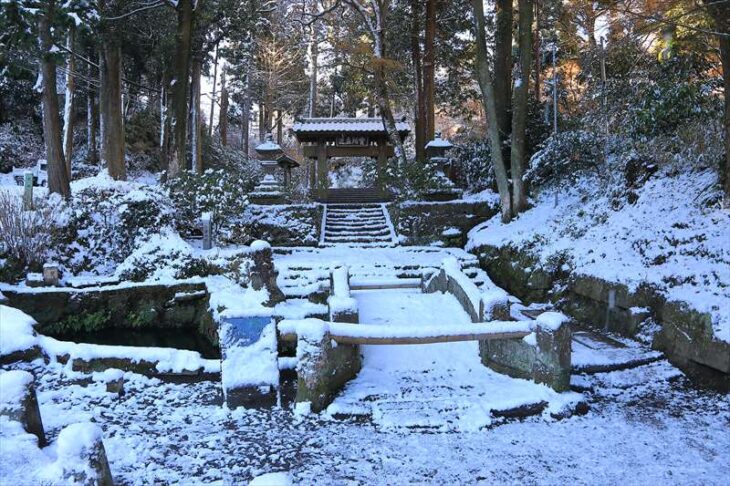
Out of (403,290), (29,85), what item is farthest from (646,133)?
(29,85)

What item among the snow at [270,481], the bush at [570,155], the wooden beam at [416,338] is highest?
the bush at [570,155]

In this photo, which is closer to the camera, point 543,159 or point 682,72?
point 682,72

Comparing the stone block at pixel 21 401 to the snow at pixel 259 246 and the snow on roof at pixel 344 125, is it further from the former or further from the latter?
the snow on roof at pixel 344 125

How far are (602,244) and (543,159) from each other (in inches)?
140

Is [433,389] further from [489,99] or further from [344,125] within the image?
A: [344,125]

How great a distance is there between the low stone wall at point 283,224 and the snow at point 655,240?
504cm

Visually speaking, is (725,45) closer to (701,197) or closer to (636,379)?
(701,197)

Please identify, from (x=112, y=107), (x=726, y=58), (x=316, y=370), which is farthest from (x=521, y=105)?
(x=112, y=107)

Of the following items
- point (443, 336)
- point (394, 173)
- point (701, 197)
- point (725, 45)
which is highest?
point (725, 45)

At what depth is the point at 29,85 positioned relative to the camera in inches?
790

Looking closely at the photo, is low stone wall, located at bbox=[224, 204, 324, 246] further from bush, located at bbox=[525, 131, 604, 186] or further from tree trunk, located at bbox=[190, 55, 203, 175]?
tree trunk, located at bbox=[190, 55, 203, 175]

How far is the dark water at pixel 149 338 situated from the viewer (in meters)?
8.08

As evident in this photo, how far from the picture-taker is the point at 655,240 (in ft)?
22.8

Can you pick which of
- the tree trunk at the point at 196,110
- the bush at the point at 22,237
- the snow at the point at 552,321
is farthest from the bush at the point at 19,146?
the snow at the point at 552,321
